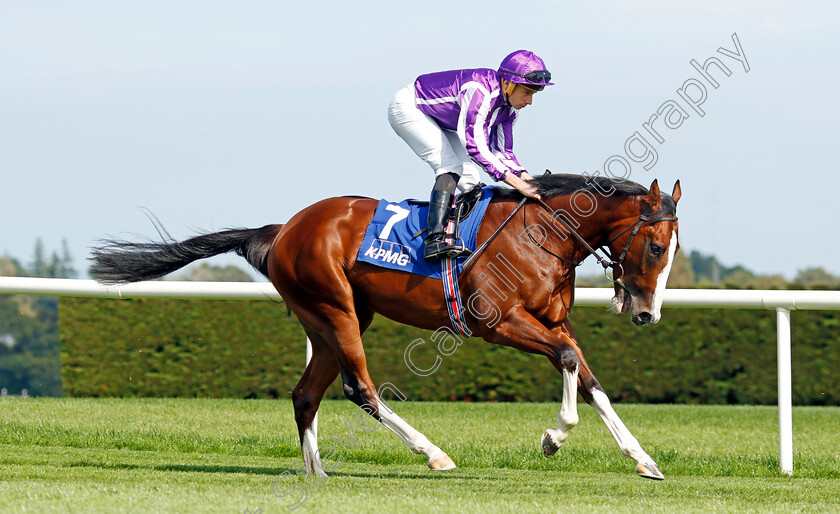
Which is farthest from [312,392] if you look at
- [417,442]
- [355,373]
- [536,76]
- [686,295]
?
[686,295]

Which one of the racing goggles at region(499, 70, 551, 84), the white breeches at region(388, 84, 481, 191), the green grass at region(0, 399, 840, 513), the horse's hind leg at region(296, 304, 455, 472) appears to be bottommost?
the green grass at region(0, 399, 840, 513)

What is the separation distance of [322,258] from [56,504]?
1.99 meters

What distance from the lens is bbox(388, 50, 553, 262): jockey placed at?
16.4 ft

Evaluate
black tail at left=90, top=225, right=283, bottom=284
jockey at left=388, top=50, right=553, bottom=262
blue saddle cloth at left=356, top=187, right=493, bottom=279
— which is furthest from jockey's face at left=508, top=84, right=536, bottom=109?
black tail at left=90, top=225, right=283, bottom=284

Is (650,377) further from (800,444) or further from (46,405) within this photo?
(46,405)

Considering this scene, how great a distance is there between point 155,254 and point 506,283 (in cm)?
225

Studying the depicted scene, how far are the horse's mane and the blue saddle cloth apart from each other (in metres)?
0.25

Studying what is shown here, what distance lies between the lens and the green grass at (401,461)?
13.1 ft

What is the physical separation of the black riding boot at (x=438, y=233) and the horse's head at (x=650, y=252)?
81 centimetres

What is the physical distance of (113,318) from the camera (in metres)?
9.55

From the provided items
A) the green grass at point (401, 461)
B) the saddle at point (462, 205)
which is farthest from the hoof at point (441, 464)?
the saddle at point (462, 205)

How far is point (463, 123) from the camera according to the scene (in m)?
5.09

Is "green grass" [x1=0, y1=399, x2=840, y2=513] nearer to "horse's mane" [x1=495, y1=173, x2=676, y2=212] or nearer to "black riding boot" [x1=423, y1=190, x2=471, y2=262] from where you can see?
"black riding boot" [x1=423, y1=190, x2=471, y2=262]

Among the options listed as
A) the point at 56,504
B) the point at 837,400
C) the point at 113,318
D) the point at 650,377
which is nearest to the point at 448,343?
the point at 650,377
